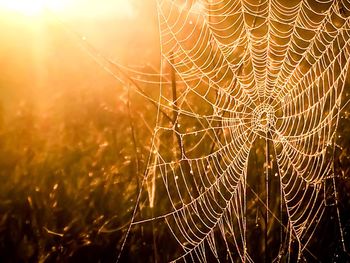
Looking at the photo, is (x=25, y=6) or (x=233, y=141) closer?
(x=25, y=6)

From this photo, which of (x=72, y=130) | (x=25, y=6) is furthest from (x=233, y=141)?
(x=25, y=6)

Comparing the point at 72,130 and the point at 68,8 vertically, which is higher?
the point at 68,8

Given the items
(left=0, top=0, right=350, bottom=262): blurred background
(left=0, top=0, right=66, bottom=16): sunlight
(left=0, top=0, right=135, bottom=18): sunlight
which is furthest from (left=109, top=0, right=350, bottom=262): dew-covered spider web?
(left=0, top=0, right=66, bottom=16): sunlight

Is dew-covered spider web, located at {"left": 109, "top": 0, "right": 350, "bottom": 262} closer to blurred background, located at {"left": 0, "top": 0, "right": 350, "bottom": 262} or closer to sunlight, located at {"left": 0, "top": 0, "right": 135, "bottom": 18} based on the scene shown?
blurred background, located at {"left": 0, "top": 0, "right": 350, "bottom": 262}

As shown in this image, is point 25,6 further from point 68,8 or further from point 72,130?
point 72,130

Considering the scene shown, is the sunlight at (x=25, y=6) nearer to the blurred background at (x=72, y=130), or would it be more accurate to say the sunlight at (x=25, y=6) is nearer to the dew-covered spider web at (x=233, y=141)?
the blurred background at (x=72, y=130)

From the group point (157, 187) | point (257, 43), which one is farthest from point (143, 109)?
point (257, 43)

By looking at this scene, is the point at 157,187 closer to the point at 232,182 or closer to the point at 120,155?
the point at 120,155

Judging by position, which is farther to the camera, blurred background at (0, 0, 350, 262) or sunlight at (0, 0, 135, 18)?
sunlight at (0, 0, 135, 18)

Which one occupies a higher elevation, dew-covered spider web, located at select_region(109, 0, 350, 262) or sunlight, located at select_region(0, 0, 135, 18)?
sunlight, located at select_region(0, 0, 135, 18)
